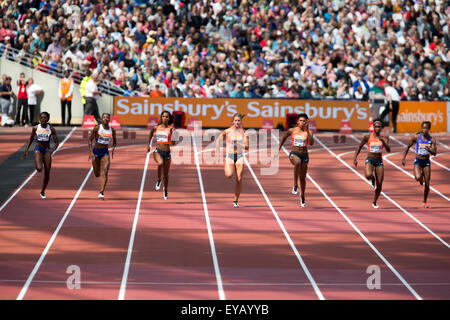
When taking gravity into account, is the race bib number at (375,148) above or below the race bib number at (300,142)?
below

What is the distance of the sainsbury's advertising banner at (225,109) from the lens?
3039 centimetres

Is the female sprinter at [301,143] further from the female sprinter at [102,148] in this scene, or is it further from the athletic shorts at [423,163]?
the female sprinter at [102,148]

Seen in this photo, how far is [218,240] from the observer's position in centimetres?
1534

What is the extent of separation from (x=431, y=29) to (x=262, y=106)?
956 centimetres

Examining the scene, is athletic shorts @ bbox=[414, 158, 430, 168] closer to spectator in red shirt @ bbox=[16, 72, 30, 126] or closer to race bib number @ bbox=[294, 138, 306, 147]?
race bib number @ bbox=[294, 138, 306, 147]

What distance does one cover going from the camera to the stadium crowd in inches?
1218

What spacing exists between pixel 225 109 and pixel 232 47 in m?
3.08

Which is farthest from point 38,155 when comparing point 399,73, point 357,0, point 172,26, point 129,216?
point 357,0

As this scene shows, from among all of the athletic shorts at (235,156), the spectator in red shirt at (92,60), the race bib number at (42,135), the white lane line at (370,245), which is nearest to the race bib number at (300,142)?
the athletic shorts at (235,156)

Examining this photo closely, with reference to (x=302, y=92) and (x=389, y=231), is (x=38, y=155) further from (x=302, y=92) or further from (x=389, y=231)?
(x=302, y=92)

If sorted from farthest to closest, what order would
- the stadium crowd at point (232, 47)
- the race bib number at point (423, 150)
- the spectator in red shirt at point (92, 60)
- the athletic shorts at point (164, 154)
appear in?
the stadium crowd at point (232, 47) → the spectator in red shirt at point (92, 60) → the athletic shorts at point (164, 154) → the race bib number at point (423, 150)

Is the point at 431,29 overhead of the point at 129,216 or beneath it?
overhead

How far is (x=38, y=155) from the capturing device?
18406 millimetres

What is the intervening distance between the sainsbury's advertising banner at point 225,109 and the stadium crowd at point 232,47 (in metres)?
0.43
